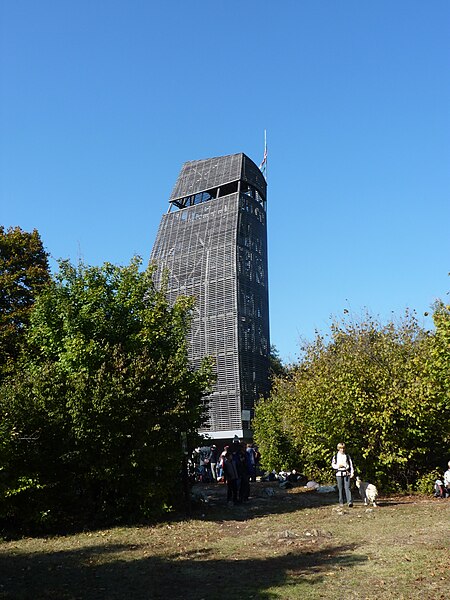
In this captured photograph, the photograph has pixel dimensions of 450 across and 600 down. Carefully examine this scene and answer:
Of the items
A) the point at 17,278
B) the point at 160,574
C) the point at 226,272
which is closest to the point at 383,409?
the point at 160,574

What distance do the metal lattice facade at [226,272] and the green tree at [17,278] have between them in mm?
32774

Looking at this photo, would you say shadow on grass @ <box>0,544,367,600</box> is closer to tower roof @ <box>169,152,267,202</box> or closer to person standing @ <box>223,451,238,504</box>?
person standing @ <box>223,451,238,504</box>

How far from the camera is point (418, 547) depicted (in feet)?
31.4

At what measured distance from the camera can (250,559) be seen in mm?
9586

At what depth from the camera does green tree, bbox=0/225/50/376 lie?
23964 mm

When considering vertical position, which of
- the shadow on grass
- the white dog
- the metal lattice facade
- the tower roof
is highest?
the tower roof

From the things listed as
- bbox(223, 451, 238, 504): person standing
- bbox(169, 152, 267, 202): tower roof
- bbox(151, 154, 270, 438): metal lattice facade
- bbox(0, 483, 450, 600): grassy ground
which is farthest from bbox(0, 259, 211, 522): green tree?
bbox(169, 152, 267, 202): tower roof

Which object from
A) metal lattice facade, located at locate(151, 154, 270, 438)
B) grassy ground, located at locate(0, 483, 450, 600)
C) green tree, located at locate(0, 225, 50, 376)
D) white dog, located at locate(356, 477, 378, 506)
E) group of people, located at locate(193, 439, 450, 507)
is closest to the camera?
grassy ground, located at locate(0, 483, 450, 600)

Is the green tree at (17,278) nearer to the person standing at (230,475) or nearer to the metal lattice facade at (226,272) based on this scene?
the person standing at (230,475)

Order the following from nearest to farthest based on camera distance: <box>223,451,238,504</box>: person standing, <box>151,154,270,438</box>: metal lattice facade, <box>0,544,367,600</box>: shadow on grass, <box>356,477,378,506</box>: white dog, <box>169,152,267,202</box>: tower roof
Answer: <box>0,544,367,600</box>: shadow on grass < <box>356,477,378,506</box>: white dog < <box>223,451,238,504</box>: person standing < <box>151,154,270,438</box>: metal lattice facade < <box>169,152,267,202</box>: tower roof

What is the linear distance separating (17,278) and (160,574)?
65.5 feet

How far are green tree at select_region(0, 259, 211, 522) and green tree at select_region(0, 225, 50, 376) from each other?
7511mm

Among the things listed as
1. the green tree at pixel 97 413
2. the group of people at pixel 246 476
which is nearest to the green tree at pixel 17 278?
the green tree at pixel 97 413

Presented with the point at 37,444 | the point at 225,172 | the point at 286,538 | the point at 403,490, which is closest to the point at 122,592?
the point at 286,538
